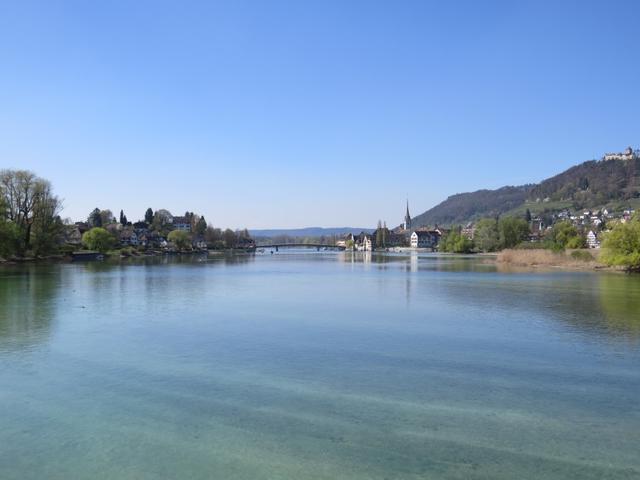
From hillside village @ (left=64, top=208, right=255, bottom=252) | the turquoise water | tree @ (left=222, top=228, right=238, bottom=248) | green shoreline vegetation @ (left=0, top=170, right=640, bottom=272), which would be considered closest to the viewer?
the turquoise water

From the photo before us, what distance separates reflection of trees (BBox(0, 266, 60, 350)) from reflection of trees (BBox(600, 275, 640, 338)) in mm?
20548

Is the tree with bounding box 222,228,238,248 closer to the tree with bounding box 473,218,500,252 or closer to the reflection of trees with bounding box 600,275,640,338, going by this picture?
the tree with bounding box 473,218,500,252

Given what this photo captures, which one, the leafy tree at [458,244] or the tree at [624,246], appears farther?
the leafy tree at [458,244]

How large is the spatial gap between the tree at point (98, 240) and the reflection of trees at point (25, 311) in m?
50.3

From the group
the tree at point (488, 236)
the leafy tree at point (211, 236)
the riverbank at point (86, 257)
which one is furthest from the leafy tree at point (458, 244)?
the leafy tree at point (211, 236)

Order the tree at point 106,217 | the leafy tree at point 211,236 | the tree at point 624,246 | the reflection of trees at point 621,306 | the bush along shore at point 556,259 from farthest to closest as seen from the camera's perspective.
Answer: the leafy tree at point 211,236, the tree at point 106,217, the bush along shore at point 556,259, the tree at point 624,246, the reflection of trees at point 621,306

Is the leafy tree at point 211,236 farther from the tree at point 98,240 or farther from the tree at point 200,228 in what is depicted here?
the tree at point 98,240

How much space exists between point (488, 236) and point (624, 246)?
2328 inches

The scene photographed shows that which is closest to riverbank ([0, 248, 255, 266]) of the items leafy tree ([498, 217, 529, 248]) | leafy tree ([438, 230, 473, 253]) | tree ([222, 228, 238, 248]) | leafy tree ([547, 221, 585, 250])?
tree ([222, 228, 238, 248])

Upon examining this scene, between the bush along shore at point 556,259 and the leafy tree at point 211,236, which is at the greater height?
the leafy tree at point 211,236

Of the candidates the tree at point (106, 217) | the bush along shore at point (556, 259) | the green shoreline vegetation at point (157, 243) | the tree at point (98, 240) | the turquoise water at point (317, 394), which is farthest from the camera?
the tree at point (106, 217)

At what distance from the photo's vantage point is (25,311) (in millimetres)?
23625

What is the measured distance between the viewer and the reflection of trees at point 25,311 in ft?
58.0

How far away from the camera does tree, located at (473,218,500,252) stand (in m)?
112
